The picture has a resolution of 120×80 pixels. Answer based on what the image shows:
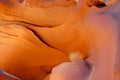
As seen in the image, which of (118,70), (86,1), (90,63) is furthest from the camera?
(86,1)

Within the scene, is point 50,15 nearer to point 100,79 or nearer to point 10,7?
point 10,7

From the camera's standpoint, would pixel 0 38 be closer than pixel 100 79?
No

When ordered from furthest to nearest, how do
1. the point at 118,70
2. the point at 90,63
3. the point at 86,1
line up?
the point at 86,1
the point at 90,63
the point at 118,70

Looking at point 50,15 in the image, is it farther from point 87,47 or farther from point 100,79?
point 100,79

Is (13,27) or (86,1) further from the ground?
(86,1)

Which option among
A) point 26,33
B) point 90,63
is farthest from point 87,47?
point 26,33

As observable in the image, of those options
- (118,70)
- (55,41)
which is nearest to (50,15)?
(55,41)
